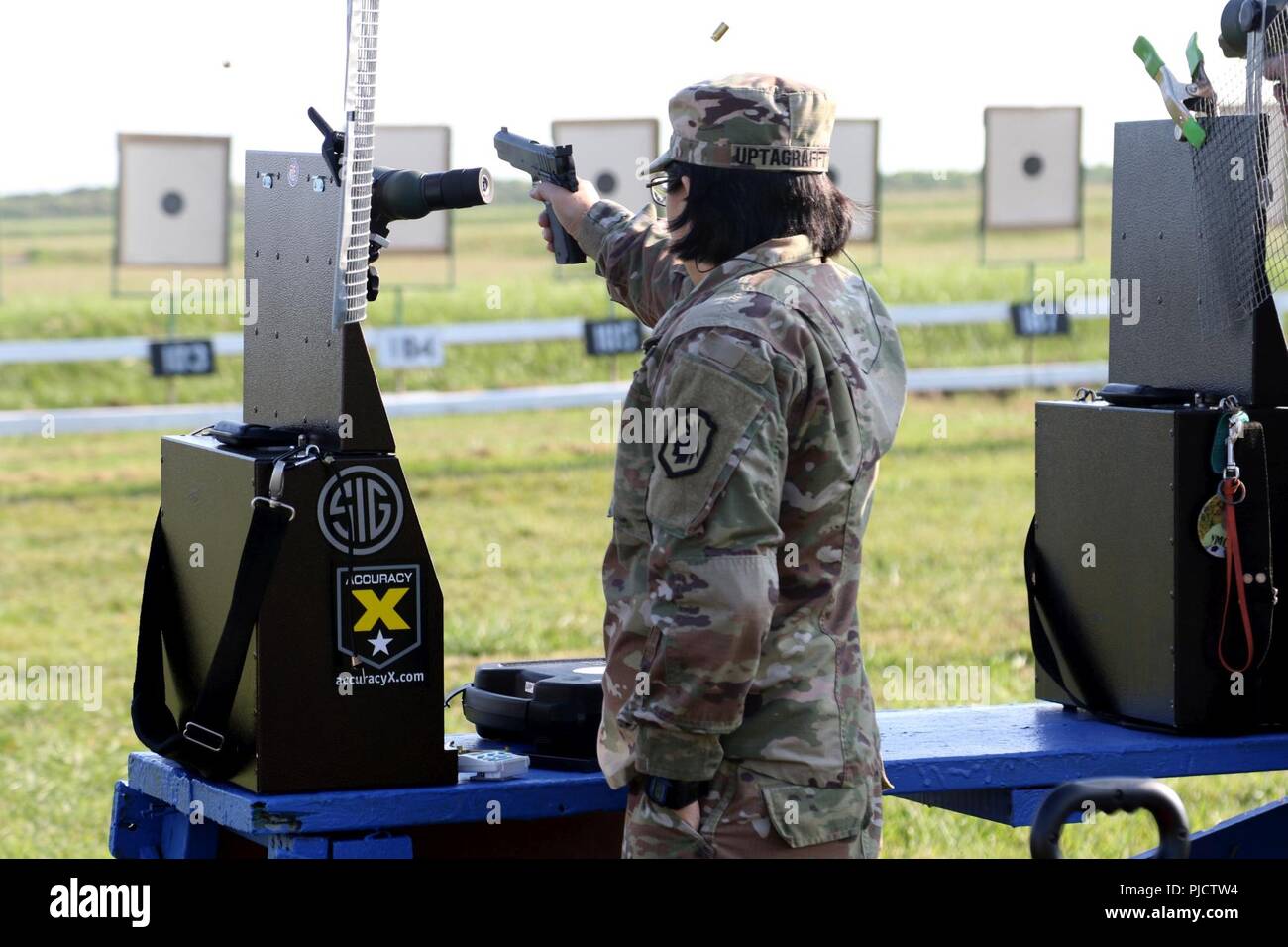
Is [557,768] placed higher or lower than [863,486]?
lower

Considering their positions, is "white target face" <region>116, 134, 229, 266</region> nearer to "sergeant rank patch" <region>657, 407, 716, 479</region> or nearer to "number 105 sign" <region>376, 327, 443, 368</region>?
"number 105 sign" <region>376, 327, 443, 368</region>

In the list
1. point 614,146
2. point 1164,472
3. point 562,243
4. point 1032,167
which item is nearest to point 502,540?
point 562,243

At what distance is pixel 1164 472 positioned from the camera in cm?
320

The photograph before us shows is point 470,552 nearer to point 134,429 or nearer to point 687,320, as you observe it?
point 134,429

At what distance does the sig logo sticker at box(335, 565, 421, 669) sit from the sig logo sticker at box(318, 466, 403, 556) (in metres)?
0.04

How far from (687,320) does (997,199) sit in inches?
656

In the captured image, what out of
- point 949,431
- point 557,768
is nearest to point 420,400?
point 949,431

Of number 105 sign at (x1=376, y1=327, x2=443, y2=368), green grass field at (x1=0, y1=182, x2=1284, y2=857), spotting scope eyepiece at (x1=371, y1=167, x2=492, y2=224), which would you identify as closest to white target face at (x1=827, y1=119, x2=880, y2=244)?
green grass field at (x1=0, y1=182, x2=1284, y2=857)

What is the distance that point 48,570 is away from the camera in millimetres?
8398

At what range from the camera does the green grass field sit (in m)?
5.47

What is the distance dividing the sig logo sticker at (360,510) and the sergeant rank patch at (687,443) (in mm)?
504

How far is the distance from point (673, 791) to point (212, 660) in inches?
30.5

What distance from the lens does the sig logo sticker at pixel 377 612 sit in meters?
2.74
